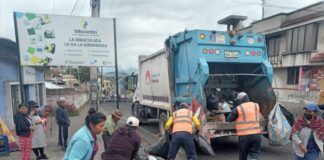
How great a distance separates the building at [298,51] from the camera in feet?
43.7

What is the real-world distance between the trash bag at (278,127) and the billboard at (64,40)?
160 inches

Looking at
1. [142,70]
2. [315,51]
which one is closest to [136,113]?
[142,70]

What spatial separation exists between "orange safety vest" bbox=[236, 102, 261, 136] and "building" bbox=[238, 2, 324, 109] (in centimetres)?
943

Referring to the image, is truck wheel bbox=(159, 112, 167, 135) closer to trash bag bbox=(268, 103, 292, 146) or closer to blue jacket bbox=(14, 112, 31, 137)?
trash bag bbox=(268, 103, 292, 146)

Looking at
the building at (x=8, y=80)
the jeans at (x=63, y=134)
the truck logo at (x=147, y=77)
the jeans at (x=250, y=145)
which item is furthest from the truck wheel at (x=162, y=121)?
the building at (x=8, y=80)

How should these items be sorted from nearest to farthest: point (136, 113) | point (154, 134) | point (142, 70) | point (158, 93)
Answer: point (158, 93) < point (154, 134) < point (142, 70) < point (136, 113)

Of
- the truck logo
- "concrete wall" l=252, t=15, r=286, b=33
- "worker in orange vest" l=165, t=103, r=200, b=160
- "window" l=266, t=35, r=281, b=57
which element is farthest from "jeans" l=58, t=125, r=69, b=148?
"concrete wall" l=252, t=15, r=286, b=33

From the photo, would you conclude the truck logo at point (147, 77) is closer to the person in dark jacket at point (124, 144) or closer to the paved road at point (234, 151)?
the paved road at point (234, 151)

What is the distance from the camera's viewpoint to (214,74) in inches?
244

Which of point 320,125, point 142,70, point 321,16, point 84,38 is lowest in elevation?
point 320,125

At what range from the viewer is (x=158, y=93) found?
26.1 feet

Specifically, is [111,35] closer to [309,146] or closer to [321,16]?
[309,146]

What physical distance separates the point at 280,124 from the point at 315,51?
33.0ft

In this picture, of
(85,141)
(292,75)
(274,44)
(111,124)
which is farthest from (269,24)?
(85,141)
